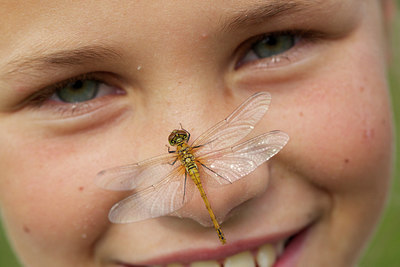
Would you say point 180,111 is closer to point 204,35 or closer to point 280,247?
point 204,35

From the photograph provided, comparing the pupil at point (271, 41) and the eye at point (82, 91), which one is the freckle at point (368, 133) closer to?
the pupil at point (271, 41)

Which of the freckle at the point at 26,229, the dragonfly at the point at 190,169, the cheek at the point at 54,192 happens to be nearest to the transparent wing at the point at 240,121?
the dragonfly at the point at 190,169

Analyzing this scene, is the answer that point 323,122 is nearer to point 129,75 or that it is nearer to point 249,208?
point 249,208

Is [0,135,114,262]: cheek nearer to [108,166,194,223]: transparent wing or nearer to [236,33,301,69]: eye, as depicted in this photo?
[108,166,194,223]: transparent wing

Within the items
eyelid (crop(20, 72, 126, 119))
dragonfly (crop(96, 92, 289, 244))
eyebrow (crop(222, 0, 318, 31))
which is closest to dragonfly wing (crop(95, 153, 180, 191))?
dragonfly (crop(96, 92, 289, 244))

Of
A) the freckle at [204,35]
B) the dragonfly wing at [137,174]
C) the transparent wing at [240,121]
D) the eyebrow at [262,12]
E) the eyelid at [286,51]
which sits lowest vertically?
the dragonfly wing at [137,174]

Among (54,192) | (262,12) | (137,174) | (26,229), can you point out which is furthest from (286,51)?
(26,229)

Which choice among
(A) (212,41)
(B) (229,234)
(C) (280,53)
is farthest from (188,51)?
(B) (229,234)
